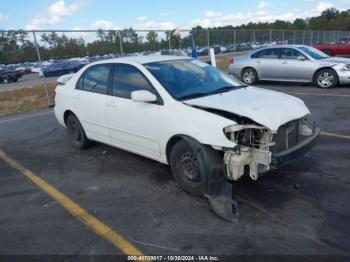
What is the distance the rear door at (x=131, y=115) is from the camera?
4488mm

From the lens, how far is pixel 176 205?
396 centimetres

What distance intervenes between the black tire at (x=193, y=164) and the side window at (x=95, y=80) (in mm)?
1795

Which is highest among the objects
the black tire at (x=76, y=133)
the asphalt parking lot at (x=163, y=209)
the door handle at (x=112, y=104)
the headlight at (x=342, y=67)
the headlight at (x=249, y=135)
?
the door handle at (x=112, y=104)

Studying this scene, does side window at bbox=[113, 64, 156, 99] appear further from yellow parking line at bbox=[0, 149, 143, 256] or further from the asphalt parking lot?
yellow parking line at bbox=[0, 149, 143, 256]

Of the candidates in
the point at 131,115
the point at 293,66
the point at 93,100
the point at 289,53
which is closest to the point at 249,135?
the point at 131,115

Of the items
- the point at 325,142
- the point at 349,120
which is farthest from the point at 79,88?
the point at 349,120

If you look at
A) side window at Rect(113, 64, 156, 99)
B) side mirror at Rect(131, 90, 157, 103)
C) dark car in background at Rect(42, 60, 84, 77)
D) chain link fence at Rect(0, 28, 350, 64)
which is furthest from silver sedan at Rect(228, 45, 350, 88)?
dark car in background at Rect(42, 60, 84, 77)

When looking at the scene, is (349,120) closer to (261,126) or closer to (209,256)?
(261,126)

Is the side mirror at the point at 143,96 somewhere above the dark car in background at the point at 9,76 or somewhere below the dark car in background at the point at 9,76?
above

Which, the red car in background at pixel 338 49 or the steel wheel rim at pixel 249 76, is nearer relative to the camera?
the steel wheel rim at pixel 249 76

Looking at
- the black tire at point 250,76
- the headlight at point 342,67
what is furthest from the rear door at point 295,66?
the black tire at point 250,76

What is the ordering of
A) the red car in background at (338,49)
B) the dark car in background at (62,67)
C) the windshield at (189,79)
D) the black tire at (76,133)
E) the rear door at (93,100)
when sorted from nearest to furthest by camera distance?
1. the windshield at (189,79)
2. the rear door at (93,100)
3. the black tire at (76,133)
4. the dark car in background at (62,67)
5. the red car in background at (338,49)

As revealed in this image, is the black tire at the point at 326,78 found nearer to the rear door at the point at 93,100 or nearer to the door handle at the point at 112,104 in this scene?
the rear door at the point at 93,100

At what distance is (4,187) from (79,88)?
2.00m
